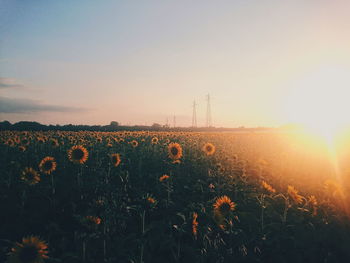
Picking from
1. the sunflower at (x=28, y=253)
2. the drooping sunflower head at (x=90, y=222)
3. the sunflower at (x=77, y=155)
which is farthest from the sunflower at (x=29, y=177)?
the sunflower at (x=28, y=253)

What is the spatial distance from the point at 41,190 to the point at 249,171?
27.0 feet

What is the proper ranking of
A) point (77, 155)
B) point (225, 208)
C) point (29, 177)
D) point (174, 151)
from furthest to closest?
point (174, 151), point (77, 155), point (29, 177), point (225, 208)

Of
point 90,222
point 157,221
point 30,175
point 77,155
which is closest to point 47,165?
point 30,175

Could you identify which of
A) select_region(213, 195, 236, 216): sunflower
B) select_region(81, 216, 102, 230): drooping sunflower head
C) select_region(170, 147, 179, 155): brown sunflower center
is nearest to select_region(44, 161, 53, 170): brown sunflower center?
select_region(81, 216, 102, 230): drooping sunflower head

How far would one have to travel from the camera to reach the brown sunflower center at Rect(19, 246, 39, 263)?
3164 mm

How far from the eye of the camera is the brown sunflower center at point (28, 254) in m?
3.16

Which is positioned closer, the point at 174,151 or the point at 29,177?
the point at 29,177

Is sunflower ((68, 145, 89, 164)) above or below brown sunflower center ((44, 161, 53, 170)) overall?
above

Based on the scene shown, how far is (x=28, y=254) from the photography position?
3184 millimetres

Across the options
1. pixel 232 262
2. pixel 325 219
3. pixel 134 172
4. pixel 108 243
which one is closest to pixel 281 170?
pixel 325 219

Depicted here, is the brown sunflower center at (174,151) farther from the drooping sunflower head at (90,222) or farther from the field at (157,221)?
the drooping sunflower head at (90,222)

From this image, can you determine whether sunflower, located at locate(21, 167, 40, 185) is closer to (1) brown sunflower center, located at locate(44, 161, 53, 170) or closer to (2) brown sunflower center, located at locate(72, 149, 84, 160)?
(1) brown sunflower center, located at locate(44, 161, 53, 170)

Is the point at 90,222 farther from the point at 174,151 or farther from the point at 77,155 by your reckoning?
the point at 174,151

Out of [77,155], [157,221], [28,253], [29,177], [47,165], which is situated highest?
[77,155]
